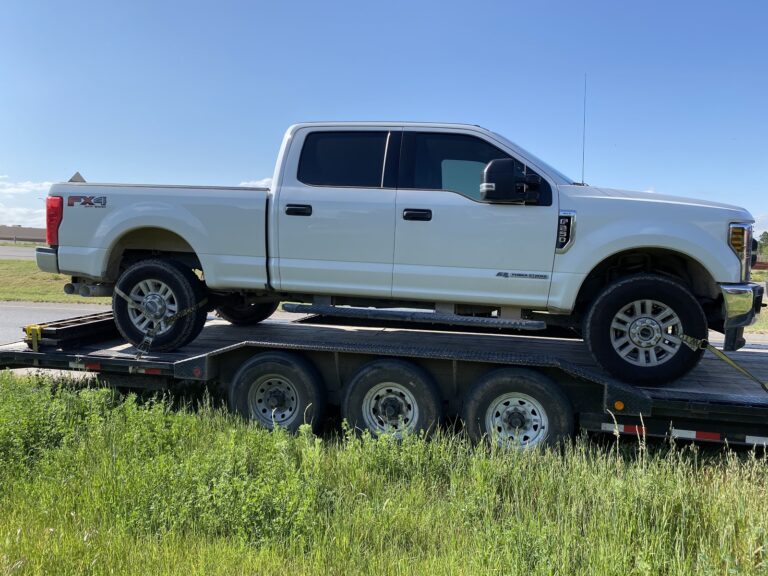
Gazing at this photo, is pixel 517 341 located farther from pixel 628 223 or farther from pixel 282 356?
pixel 282 356

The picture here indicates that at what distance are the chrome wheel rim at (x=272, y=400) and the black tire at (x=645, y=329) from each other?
263 cm

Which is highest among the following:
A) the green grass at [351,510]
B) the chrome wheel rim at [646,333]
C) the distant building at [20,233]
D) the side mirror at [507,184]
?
the distant building at [20,233]

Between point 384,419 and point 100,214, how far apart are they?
3512mm

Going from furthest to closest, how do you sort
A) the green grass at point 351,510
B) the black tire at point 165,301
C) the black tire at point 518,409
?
1. the black tire at point 165,301
2. the black tire at point 518,409
3. the green grass at point 351,510

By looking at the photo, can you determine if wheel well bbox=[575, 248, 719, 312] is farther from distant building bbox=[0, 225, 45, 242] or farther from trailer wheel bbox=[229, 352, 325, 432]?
distant building bbox=[0, 225, 45, 242]

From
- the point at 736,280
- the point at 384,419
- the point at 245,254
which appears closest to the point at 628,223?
the point at 736,280

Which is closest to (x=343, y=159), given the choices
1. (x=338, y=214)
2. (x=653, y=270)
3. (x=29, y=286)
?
(x=338, y=214)

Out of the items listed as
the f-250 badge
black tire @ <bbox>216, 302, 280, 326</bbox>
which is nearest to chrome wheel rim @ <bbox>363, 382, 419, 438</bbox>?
black tire @ <bbox>216, 302, 280, 326</bbox>

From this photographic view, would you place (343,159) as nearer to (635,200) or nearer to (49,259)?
(635,200)

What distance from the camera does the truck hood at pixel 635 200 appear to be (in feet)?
14.6

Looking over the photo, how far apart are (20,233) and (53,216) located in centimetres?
8014

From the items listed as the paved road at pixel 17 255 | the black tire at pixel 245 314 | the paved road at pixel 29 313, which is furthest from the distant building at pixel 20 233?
the black tire at pixel 245 314

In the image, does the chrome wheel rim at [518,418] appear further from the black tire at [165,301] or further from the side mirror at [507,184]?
the black tire at [165,301]

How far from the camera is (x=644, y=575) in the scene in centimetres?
250
